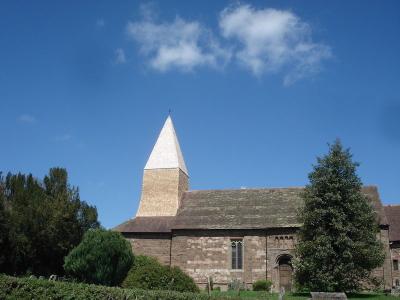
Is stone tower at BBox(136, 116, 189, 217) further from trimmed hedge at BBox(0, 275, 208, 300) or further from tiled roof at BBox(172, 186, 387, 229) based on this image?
trimmed hedge at BBox(0, 275, 208, 300)

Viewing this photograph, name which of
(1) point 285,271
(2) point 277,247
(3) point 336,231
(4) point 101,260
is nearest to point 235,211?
(2) point 277,247

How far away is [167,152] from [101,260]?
20.5 meters

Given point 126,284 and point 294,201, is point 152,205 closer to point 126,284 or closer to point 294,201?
point 294,201

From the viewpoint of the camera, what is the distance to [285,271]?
1494 inches

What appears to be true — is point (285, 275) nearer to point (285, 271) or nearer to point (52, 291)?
point (285, 271)

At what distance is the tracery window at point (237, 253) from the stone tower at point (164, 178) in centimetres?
695

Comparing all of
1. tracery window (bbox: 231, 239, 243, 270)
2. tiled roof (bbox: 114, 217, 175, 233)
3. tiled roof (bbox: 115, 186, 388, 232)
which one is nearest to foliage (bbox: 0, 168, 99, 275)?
tiled roof (bbox: 114, 217, 175, 233)

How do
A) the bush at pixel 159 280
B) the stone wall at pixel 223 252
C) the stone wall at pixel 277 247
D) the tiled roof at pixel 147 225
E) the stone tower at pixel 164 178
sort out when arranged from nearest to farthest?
the bush at pixel 159 280 < the stone wall at pixel 277 247 < the stone wall at pixel 223 252 < the tiled roof at pixel 147 225 < the stone tower at pixel 164 178

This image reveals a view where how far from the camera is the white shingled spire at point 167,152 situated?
154 ft

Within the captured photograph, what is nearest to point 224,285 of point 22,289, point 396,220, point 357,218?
point 357,218

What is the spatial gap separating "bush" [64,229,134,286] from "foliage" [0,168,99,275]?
13.7 feet

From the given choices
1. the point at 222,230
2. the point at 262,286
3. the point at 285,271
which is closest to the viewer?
the point at 262,286

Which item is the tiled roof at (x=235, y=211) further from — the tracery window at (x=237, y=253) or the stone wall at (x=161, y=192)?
the tracery window at (x=237, y=253)

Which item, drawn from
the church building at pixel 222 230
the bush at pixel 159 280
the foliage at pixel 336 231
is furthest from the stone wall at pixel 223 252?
the bush at pixel 159 280
